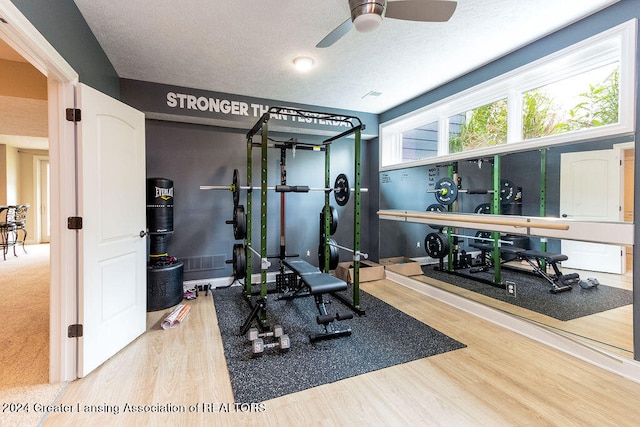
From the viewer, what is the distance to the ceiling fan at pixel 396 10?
172 cm

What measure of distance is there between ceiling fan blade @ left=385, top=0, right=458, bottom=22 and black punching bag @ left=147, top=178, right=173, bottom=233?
293 cm

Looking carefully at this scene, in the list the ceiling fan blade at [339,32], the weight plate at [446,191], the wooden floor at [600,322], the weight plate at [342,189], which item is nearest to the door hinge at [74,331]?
the weight plate at [342,189]

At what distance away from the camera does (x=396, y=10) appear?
1806mm

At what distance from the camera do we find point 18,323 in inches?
116

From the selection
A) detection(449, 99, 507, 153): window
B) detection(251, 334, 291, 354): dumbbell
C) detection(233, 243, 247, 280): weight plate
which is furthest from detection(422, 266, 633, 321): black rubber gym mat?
detection(233, 243, 247, 280): weight plate

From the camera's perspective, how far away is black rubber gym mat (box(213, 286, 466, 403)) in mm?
2025

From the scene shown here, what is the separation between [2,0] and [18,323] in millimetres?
3188

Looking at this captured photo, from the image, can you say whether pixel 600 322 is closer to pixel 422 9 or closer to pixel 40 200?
pixel 422 9

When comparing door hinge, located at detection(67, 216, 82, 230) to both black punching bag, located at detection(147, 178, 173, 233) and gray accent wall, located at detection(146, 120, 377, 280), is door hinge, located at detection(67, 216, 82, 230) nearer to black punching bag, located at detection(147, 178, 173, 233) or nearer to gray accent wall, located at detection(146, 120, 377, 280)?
black punching bag, located at detection(147, 178, 173, 233)

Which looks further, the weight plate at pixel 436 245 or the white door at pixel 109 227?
the weight plate at pixel 436 245

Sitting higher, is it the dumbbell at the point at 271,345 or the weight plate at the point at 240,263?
the weight plate at the point at 240,263

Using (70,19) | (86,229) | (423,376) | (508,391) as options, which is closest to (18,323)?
(86,229)

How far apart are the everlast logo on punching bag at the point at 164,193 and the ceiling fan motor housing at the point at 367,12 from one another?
9.07 ft

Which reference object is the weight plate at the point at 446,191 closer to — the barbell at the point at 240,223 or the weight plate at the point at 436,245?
the weight plate at the point at 436,245
